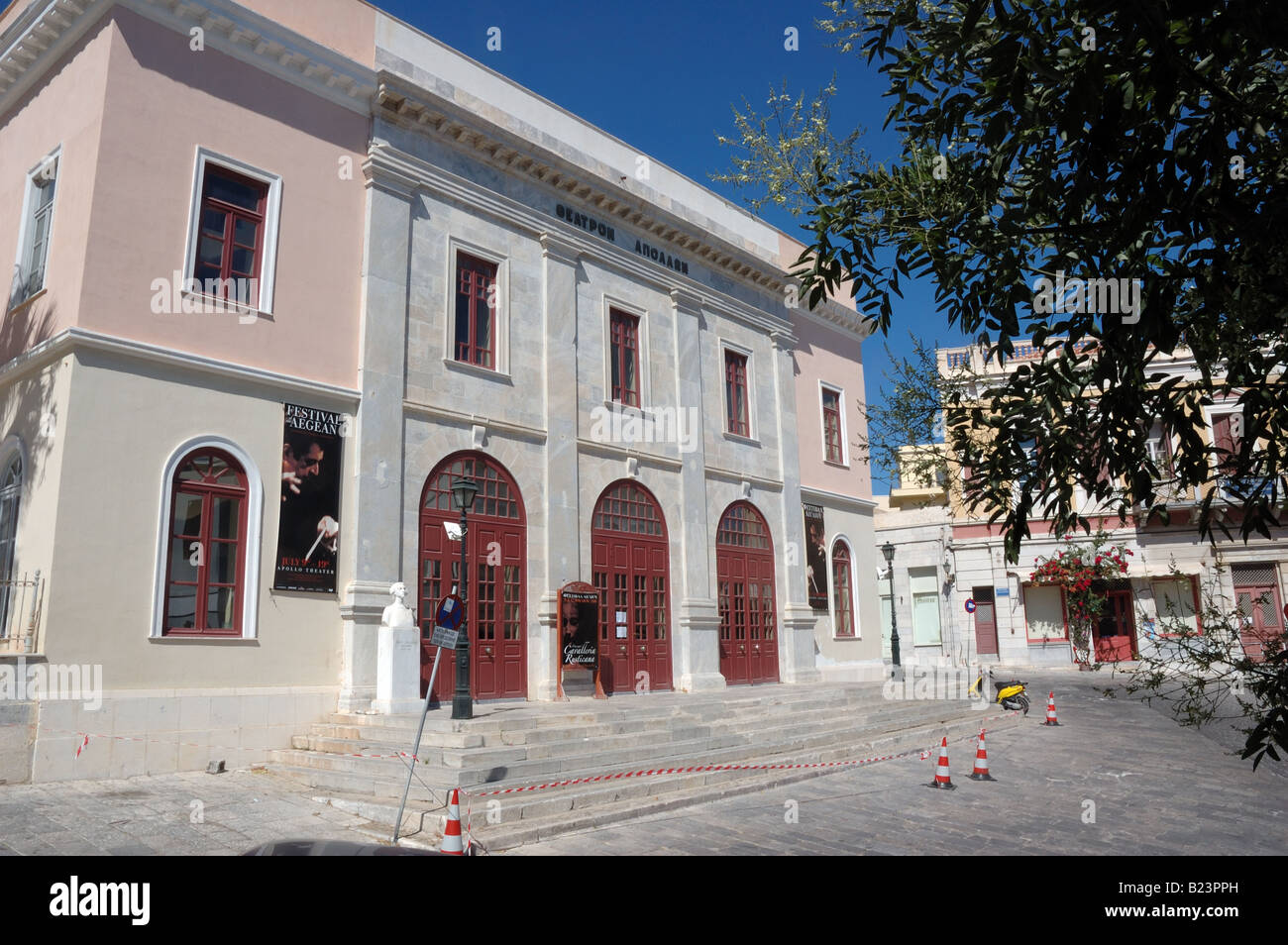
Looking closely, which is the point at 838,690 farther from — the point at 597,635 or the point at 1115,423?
the point at 1115,423

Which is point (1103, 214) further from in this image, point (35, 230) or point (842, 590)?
point (842, 590)

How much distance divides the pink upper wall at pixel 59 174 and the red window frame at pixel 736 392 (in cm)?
1370

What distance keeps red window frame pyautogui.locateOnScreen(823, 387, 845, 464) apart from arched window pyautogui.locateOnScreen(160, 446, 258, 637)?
16477 mm

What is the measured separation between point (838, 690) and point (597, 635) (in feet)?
17.1

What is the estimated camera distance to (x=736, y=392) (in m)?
22.3

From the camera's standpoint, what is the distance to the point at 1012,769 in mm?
12734

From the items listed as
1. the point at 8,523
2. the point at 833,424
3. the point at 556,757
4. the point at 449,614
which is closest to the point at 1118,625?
the point at 833,424

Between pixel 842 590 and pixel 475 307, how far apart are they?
43.5 feet

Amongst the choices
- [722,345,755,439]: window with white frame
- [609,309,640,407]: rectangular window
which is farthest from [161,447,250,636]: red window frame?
[722,345,755,439]: window with white frame

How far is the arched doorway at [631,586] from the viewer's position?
1755 centimetres

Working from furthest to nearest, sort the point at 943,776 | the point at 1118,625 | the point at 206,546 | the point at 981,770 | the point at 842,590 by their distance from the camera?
the point at 1118,625, the point at 842,590, the point at 206,546, the point at 981,770, the point at 943,776

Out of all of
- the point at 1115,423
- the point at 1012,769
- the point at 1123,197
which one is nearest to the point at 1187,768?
the point at 1012,769

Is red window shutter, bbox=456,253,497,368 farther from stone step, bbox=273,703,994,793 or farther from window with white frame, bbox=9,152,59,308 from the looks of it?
→ stone step, bbox=273,703,994,793
